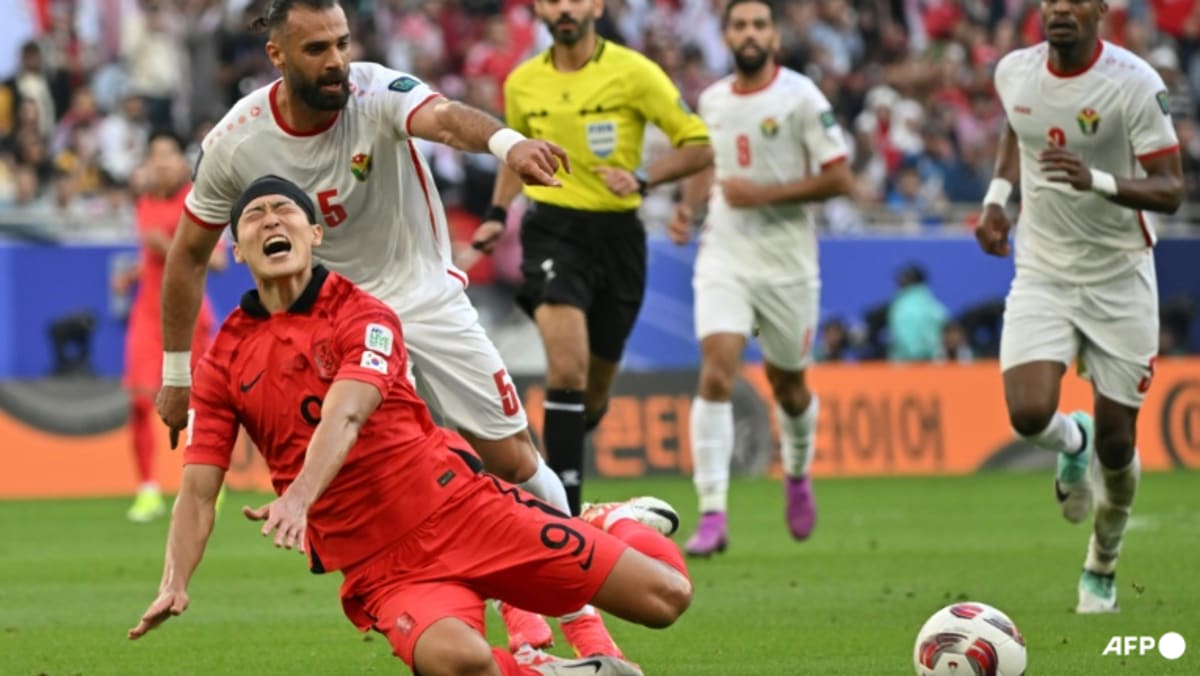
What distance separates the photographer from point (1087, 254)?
33.1ft

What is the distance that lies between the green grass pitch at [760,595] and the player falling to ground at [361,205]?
41.4 inches

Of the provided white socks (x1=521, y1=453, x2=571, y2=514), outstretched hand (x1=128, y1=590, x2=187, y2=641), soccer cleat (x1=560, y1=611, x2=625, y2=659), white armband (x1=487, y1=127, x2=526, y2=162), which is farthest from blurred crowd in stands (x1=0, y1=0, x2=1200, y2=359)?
outstretched hand (x1=128, y1=590, x2=187, y2=641)

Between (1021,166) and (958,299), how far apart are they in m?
12.5

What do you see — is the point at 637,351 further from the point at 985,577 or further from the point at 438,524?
the point at 438,524

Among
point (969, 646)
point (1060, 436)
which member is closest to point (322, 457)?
point (969, 646)

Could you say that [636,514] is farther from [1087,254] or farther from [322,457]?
[1087,254]

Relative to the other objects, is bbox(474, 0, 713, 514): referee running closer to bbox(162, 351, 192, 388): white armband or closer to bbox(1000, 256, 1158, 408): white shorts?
bbox(1000, 256, 1158, 408): white shorts

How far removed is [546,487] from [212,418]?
6.52 ft

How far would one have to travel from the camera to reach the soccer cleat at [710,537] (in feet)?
41.0

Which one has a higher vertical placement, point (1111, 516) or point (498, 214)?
point (498, 214)

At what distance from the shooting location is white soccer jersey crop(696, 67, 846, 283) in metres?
13.0

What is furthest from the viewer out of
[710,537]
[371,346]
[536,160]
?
[710,537]

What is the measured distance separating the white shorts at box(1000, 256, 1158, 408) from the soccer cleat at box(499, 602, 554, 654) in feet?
10.1

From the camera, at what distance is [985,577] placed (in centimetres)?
1127
